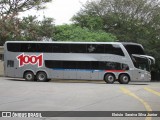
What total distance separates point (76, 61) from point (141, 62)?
5.82 metres

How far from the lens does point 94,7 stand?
59.8 meters

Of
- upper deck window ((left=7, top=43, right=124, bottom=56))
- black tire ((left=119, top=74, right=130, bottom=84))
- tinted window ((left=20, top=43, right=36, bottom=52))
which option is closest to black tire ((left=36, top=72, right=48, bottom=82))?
upper deck window ((left=7, top=43, right=124, bottom=56))

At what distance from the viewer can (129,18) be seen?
2308 inches

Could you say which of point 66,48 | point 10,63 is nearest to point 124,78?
point 66,48

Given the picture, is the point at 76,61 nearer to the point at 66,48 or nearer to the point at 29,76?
the point at 66,48

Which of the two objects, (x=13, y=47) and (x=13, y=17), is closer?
(x=13, y=47)

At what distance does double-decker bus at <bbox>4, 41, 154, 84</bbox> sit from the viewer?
34.6 metres

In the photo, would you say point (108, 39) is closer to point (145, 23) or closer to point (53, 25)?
point (53, 25)

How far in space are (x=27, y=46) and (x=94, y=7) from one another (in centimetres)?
2622

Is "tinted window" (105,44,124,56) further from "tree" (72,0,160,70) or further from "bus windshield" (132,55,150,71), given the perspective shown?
"tree" (72,0,160,70)

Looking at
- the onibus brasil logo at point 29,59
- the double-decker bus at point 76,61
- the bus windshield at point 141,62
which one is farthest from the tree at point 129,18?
the onibus brasil logo at point 29,59

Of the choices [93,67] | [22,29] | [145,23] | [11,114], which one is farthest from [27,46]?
[145,23]

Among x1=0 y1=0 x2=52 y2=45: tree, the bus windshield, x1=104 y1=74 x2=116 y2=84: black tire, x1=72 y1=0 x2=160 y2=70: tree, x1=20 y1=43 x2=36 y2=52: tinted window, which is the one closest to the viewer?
x1=104 y1=74 x2=116 y2=84: black tire

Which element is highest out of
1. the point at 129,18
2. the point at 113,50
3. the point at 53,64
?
the point at 129,18
